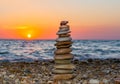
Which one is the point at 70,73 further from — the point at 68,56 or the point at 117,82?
the point at 117,82

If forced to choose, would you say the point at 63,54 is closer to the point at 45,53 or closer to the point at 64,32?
the point at 64,32

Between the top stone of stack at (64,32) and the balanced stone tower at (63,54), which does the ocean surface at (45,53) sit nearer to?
the balanced stone tower at (63,54)

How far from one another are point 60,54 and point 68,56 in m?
0.22

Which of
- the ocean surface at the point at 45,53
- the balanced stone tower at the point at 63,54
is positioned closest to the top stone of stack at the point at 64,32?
the balanced stone tower at the point at 63,54

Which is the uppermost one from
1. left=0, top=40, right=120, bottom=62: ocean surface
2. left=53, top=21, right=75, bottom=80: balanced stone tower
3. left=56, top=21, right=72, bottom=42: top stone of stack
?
left=56, top=21, right=72, bottom=42: top stone of stack

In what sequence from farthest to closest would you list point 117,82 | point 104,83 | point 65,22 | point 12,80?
1. point 12,80
2. point 104,83
3. point 117,82
4. point 65,22

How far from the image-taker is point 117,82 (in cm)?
1163

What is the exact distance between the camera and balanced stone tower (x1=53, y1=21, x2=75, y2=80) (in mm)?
9258

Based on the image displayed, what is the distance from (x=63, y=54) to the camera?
9391mm

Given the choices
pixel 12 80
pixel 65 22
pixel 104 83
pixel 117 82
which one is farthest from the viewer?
pixel 12 80

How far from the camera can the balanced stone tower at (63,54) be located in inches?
364

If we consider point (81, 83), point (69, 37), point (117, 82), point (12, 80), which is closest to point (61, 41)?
point (69, 37)

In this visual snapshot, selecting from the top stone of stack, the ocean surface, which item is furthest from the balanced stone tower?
the ocean surface

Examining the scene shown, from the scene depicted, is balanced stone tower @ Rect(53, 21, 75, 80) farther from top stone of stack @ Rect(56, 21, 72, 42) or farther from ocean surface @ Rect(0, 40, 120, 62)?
ocean surface @ Rect(0, 40, 120, 62)
